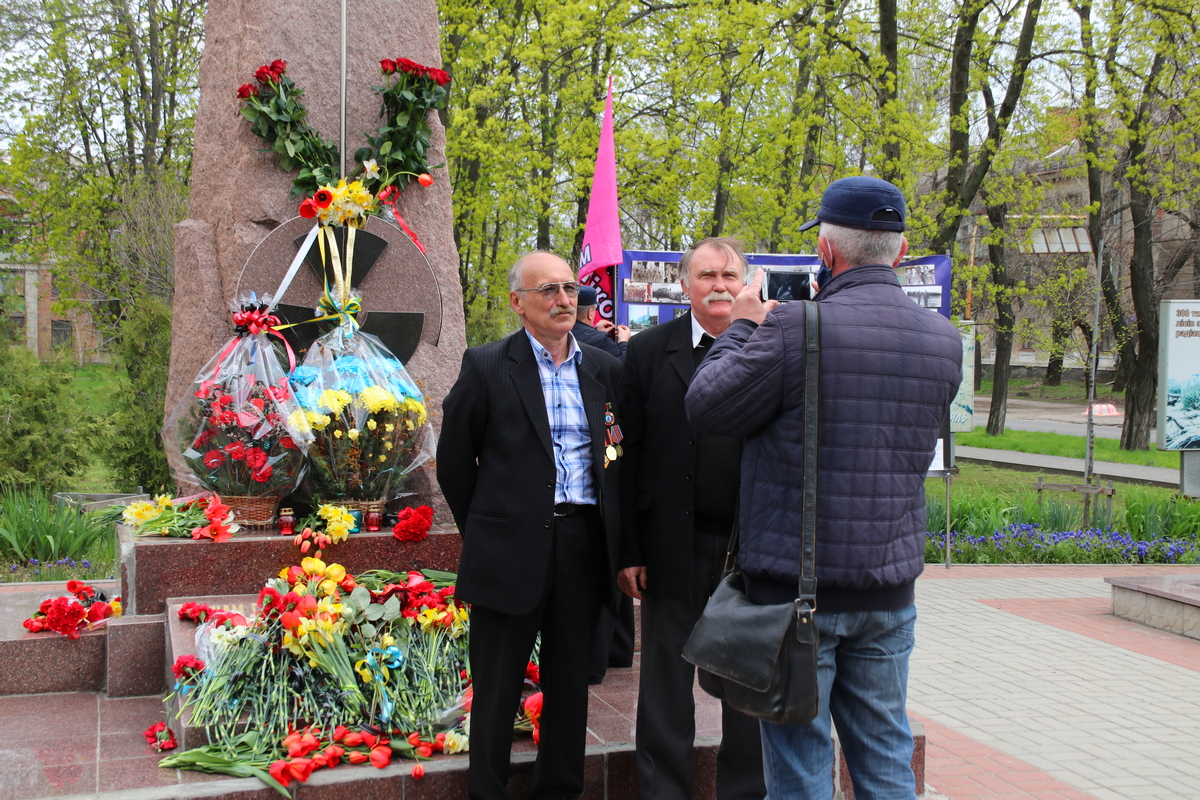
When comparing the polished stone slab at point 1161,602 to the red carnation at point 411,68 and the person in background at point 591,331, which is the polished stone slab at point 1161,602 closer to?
the person in background at point 591,331

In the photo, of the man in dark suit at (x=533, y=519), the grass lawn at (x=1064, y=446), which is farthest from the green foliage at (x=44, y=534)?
the grass lawn at (x=1064, y=446)

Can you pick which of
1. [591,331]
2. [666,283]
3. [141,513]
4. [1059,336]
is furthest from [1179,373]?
[1059,336]

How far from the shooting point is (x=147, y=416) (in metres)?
9.77

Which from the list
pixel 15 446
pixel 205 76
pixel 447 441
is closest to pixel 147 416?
pixel 15 446

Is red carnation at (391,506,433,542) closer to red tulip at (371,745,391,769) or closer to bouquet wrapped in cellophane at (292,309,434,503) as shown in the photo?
bouquet wrapped in cellophane at (292,309,434,503)

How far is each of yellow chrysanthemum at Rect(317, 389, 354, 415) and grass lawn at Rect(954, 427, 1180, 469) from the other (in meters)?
16.4

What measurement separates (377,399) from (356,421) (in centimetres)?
15

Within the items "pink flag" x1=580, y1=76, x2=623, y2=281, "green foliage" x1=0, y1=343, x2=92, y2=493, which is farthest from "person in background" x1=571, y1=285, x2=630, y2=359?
"green foliage" x1=0, y1=343, x2=92, y2=493

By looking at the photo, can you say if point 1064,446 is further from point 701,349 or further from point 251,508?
point 251,508

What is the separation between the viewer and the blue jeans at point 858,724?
2.22 m

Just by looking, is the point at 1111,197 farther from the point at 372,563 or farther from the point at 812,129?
the point at 372,563

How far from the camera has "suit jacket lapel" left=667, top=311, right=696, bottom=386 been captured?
315 centimetres

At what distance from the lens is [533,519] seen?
2.93m

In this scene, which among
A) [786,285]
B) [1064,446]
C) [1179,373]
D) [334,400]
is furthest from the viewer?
[1064,446]
